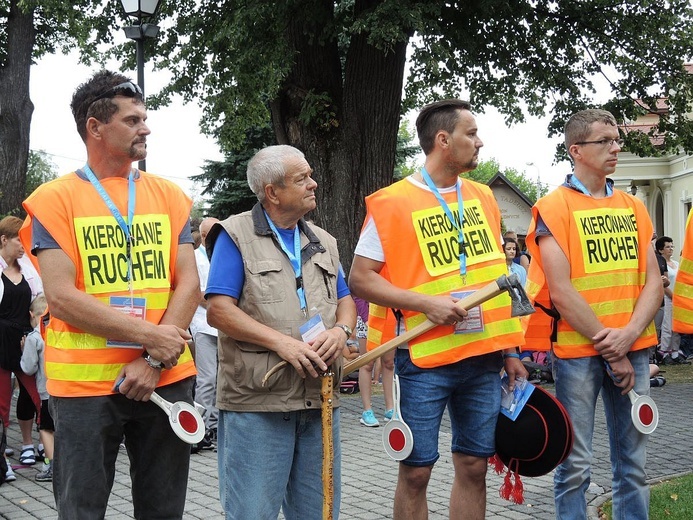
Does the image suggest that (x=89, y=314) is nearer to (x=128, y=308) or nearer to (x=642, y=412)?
(x=128, y=308)

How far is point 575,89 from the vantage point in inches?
603

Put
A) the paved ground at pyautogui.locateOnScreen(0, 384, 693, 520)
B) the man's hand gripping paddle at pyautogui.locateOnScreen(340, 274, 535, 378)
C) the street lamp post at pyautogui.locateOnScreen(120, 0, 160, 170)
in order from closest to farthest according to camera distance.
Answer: the man's hand gripping paddle at pyautogui.locateOnScreen(340, 274, 535, 378), the paved ground at pyautogui.locateOnScreen(0, 384, 693, 520), the street lamp post at pyautogui.locateOnScreen(120, 0, 160, 170)

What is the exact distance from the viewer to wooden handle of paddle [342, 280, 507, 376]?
3.98 m

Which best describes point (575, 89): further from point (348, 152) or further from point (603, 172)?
point (603, 172)

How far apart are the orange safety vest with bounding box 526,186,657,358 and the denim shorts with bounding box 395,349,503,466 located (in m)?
0.53

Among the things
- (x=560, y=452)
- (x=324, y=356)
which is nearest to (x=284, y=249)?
(x=324, y=356)

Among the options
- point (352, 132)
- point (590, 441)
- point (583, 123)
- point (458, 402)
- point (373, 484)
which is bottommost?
point (373, 484)

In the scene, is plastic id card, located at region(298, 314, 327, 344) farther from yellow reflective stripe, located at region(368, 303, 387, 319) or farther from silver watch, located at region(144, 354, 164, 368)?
yellow reflective stripe, located at region(368, 303, 387, 319)

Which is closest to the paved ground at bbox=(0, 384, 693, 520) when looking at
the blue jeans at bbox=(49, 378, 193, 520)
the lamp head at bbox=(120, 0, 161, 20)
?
the blue jeans at bbox=(49, 378, 193, 520)

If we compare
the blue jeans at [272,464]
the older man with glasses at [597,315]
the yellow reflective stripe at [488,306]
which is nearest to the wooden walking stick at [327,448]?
the blue jeans at [272,464]

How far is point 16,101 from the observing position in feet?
71.4

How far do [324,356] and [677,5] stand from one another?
13458mm

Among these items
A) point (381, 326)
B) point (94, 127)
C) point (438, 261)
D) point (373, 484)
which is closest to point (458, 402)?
point (381, 326)

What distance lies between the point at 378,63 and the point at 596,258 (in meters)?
9.03
